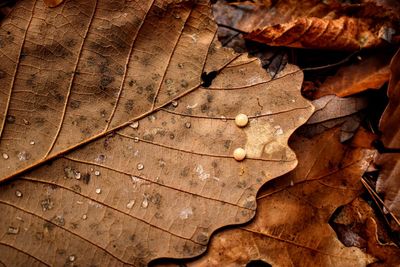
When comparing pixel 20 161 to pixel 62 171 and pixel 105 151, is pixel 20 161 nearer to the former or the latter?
pixel 62 171

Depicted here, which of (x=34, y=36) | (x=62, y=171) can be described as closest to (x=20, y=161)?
(x=62, y=171)

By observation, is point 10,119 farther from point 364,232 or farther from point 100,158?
point 364,232

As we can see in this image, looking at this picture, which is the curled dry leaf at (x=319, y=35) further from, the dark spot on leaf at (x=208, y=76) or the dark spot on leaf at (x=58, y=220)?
the dark spot on leaf at (x=58, y=220)

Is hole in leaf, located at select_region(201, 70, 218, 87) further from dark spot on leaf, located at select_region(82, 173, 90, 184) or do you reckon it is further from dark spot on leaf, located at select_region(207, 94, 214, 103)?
dark spot on leaf, located at select_region(82, 173, 90, 184)

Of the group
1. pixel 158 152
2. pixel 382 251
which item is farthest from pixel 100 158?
pixel 382 251

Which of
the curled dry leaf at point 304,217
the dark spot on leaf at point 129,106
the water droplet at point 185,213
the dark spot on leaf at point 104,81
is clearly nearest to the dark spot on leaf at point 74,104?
the dark spot on leaf at point 104,81

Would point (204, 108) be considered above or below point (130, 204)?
above
